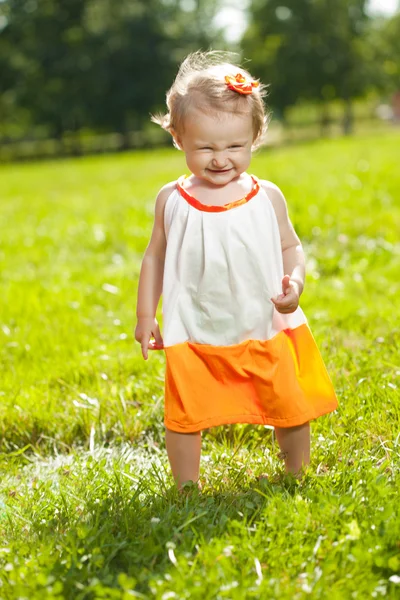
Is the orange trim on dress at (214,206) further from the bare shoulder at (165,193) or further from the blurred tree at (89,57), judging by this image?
the blurred tree at (89,57)

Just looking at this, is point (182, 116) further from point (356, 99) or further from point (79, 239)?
point (356, 99)

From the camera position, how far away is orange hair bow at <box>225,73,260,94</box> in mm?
2666

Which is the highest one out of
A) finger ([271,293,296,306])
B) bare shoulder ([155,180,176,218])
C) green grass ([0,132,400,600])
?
bare shoulder ([155,180,176,218])

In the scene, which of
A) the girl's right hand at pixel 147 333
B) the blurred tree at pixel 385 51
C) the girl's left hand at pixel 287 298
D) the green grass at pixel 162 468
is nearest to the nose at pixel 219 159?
the girl's left hand at pixel 287 298

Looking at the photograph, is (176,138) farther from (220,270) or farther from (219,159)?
(220,270)

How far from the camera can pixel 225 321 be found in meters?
2.81

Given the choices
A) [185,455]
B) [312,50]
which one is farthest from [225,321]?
[312,50]

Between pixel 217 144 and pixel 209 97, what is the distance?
0.16 m

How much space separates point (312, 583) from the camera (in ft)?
7.01

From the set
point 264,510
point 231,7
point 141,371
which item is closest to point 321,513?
point 264,510

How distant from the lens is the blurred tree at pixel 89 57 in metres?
42.9

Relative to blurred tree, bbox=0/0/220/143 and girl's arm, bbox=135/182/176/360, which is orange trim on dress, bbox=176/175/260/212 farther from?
blurred tree, bbox=0/0/220/143

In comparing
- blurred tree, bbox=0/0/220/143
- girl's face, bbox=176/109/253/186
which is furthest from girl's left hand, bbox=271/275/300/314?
blurred tree, bbox=0/0/220/143

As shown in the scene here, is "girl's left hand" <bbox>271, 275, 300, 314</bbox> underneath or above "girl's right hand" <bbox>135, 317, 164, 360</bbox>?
above
